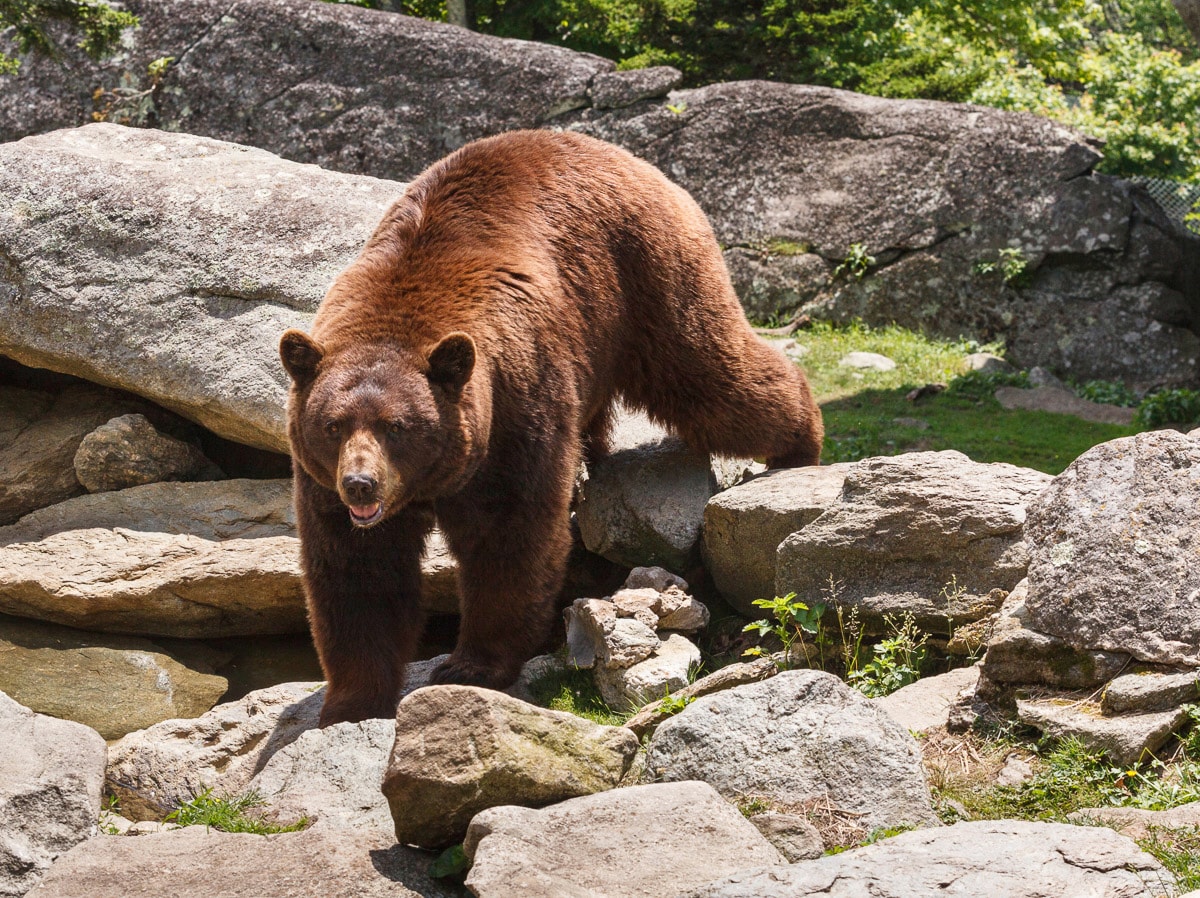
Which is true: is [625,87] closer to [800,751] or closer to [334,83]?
[334,83]

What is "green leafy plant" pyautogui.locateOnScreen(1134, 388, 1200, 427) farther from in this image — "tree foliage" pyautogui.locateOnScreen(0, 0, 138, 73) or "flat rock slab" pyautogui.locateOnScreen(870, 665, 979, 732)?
"tree foliage" pyautogui.locateOnScreen(0, 0, 138, 73)

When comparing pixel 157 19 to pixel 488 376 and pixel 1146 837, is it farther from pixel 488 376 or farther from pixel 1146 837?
pixel 1146 837

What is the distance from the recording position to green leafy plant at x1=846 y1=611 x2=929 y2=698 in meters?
5.88

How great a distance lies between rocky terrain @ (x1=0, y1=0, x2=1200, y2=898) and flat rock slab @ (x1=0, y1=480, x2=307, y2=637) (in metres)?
0.03

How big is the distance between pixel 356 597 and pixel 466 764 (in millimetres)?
2127

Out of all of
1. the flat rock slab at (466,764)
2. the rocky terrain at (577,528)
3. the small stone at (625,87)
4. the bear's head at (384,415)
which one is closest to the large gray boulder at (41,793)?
the rocky terrain at (577,528)

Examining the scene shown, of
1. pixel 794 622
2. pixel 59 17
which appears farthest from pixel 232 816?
pixel 59 17

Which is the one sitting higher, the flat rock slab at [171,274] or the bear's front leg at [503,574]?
the flat rock slab at [171,274]

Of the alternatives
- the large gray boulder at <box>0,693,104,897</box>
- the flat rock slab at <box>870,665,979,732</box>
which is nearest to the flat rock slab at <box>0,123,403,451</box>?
the large gray boulder at <box>0,693,104,897</box>

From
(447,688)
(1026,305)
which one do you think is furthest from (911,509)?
(1026,305)

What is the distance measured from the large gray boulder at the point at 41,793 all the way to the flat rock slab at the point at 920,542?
3.26 metres

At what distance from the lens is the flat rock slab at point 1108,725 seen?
464 centimetres

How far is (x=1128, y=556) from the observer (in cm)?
508

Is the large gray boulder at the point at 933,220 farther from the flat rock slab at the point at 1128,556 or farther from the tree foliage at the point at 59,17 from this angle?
A: the flat rock slab at the point at 1128,556
